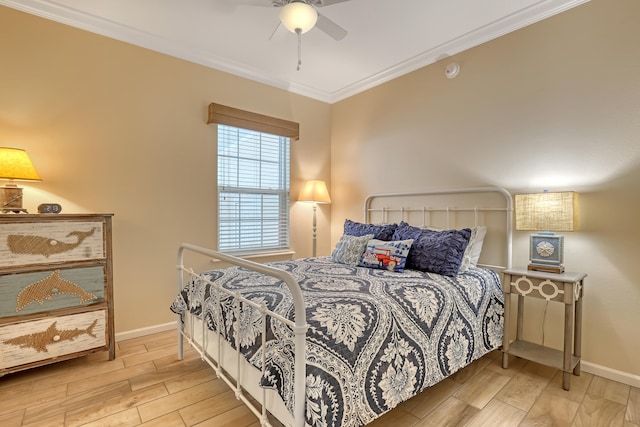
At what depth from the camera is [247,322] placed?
1517 mm

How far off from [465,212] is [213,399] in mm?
2400

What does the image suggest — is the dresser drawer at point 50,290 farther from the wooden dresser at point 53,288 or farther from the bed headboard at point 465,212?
the bed headboard at point 465,212

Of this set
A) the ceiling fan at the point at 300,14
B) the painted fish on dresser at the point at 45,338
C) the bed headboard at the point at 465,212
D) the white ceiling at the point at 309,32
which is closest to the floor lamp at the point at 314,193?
A: the bed headboard at the point at 465,212

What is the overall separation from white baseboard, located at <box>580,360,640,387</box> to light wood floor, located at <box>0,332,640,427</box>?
0.14 feet

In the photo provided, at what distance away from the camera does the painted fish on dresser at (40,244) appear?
1.97m

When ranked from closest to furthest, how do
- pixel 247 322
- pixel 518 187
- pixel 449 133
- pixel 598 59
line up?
pixel 247 322 → pixel 598 59 → pixel 518 187 → pixel 449 133

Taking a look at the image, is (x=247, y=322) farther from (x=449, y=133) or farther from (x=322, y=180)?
(x=322, y=180)

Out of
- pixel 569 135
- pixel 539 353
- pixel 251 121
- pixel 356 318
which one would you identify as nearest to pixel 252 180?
pixel 251 121

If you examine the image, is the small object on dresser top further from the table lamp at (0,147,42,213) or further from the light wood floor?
the light wood floor

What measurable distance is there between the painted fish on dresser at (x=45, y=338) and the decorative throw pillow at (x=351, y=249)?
6.37 ft

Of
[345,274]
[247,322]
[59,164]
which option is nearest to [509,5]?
[345,274]

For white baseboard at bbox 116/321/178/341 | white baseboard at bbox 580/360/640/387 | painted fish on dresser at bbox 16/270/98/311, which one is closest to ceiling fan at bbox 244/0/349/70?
painted fish on dresser at bbox 16/270/98/311

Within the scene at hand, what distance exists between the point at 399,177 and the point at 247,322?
2.34 meters

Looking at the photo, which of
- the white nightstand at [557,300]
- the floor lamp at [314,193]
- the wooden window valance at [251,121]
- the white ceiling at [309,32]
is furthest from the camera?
the floor lamp at [314,193]
